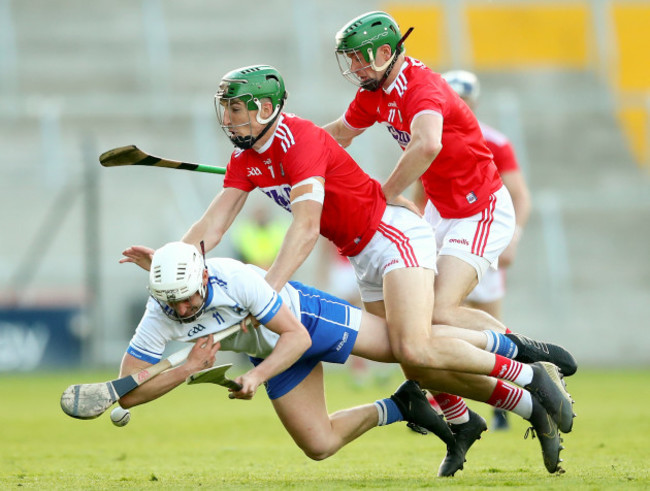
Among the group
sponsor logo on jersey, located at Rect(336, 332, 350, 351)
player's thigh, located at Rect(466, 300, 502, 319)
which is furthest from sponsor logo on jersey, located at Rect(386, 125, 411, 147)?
player's thigh, located at Rect(466, 300, 502, 319)

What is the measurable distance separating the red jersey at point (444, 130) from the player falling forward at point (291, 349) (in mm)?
1017

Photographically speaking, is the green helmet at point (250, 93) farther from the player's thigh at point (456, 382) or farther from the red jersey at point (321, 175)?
Result: the player's thigh at point (456, 382)

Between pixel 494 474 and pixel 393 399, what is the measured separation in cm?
76

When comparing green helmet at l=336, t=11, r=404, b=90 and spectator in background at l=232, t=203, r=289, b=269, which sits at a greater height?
green helmet at l=336, t=11, r=404, b=90

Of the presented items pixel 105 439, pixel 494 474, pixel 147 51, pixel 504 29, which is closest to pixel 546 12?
pixel 504 29

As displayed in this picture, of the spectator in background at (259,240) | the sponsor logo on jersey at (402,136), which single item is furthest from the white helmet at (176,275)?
the spectator in background at (259,240)

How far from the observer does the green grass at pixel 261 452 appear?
6.43 m


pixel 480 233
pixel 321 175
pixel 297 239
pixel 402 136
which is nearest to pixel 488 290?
pixel 480 233

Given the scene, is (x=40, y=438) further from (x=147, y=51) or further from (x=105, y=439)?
(x=147, y=51)

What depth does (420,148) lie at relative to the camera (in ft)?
22.8

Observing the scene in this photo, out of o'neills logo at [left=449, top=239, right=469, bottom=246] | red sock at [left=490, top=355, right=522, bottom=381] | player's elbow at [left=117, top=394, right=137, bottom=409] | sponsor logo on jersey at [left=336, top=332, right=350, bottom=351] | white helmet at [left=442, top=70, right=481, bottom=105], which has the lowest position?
red sock at [left=490, top=355, right=522, bottom=381]

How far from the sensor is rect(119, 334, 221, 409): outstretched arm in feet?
20.4

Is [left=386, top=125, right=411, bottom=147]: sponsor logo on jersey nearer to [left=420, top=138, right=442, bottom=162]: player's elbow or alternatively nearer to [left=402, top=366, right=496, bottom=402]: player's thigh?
[left=420, top=138, right=442, bottom=162]: player's elbow

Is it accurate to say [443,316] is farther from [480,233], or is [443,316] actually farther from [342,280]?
[342,280]
